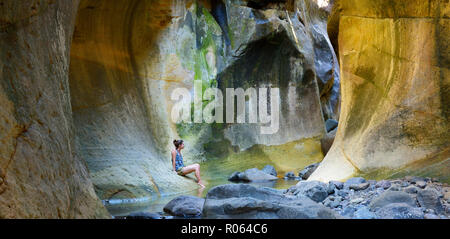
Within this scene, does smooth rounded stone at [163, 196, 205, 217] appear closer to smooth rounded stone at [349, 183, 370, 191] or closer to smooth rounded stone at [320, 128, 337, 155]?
smooth rounded stone at [349, 183, 370, 191]

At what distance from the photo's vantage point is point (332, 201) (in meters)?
4.01

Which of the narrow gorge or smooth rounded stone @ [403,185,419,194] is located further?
smooth rounded stone @ [403,185,419,194]

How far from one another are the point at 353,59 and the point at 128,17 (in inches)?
169

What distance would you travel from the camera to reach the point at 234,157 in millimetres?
10938

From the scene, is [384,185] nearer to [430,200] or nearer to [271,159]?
[430,200]

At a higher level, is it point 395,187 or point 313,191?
point 395,187

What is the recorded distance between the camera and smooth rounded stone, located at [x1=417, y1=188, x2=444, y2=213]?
10.6ft

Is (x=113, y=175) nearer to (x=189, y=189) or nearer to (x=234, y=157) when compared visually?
(x=189, y=189)

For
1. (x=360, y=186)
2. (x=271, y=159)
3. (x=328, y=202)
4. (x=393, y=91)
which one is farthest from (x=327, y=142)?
(x=328, y=202)

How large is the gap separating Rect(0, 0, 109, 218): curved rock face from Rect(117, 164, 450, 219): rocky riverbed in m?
1.01

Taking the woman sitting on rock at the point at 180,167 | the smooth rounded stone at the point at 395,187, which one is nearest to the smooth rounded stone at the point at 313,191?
the smooth rounded stone at the point at 395,187

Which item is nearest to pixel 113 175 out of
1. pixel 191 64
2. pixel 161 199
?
pixel 161 199

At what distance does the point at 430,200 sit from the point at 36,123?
3038 mm

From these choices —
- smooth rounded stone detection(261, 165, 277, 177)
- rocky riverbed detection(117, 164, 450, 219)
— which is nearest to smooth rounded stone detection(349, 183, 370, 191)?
rocky riverbed detection(117, 164, 450, 219)
